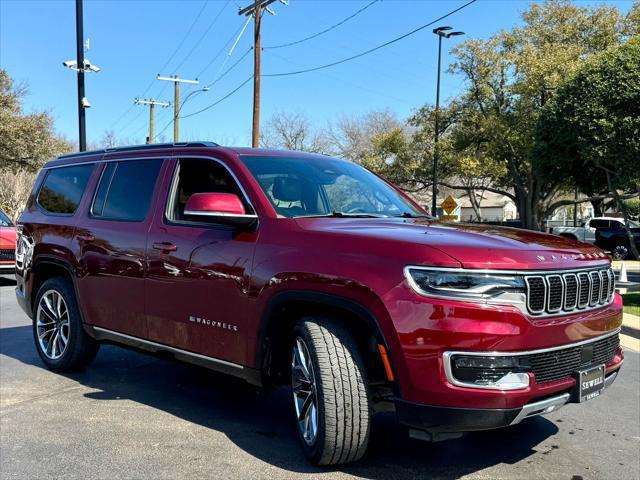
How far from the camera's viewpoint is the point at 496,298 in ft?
9.61

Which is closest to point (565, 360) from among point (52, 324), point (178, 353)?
point (178, 353)

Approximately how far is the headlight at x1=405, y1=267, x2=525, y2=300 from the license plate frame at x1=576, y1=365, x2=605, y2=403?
690 mm

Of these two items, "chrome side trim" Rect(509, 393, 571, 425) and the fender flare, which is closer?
"chrome side trim" Rect(509, 393, 571, 425)

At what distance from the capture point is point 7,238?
12.4m

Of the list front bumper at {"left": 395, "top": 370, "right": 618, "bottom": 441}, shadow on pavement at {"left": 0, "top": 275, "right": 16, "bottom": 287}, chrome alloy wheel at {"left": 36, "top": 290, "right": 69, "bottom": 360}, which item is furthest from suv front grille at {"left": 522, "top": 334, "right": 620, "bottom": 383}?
shadow on pavement at {"left": 0, "top": 275, "right": 16, "bottom": 287}

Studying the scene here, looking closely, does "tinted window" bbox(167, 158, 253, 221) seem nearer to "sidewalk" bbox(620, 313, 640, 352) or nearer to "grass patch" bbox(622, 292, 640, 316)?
"sidewalk" bbox(620, 313, 640, 352)

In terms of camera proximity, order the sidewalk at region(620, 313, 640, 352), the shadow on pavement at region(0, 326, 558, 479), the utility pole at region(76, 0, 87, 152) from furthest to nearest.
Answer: the utility pole at region(76, 0, 87, 152)
the sidewalk at region(620, 313, 640, 352)
the shadow on pavement at region(0, 326, 558, 479)

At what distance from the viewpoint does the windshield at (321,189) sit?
4039 mm

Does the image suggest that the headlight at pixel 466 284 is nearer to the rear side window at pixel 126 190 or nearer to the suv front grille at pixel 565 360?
the suv front grille at pixel 565 360

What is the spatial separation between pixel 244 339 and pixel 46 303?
280 cm

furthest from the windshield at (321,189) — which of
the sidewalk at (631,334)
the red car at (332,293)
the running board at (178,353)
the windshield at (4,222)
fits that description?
the windshield at (4,222)

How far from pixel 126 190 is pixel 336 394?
8.75 ft

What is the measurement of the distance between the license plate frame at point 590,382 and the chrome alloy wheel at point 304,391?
1.43 m

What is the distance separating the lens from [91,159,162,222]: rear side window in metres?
4.70
